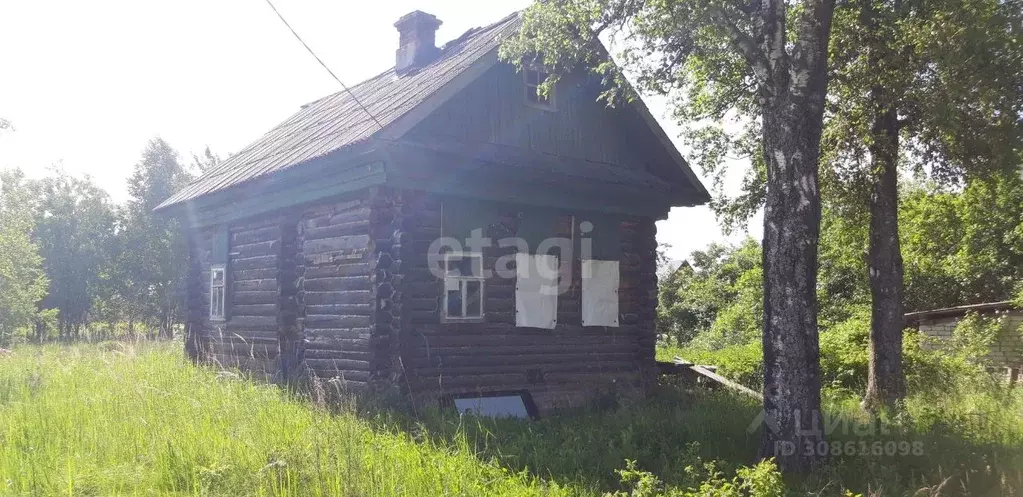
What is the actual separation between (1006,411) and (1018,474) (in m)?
3.37

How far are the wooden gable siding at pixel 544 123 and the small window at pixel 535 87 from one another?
0.35 ft

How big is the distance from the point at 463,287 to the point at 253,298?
4309 millimetres

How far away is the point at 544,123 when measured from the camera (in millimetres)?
11555

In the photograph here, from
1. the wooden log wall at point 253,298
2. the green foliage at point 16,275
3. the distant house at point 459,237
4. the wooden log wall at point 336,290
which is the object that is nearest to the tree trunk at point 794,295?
the distant house at point 459,237

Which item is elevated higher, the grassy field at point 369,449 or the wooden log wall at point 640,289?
the wooden log wall at point 640,289

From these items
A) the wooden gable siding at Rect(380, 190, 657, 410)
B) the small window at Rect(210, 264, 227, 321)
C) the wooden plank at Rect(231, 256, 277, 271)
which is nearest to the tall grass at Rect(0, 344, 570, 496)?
the wooden gable siding at Rect(380, 190, 657, 410)

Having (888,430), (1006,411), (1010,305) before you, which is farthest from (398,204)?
(1010,305)

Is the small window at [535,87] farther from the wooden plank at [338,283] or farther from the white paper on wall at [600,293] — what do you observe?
the wooden plank at [338,283]

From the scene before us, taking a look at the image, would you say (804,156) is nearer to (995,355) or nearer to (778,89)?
(778,89)

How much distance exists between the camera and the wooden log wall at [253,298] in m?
12.0

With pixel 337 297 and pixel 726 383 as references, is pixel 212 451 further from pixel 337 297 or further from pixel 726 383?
pixel 726 383

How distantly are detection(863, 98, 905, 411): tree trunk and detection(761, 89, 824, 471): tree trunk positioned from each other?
5141 mm

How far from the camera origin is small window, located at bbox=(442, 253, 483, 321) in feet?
34.1

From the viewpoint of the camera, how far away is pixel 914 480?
6398 mm
